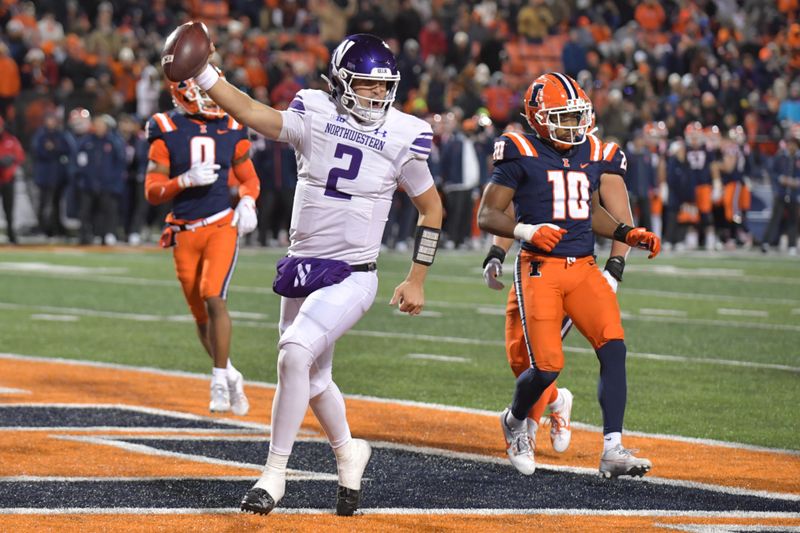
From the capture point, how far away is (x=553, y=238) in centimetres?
646

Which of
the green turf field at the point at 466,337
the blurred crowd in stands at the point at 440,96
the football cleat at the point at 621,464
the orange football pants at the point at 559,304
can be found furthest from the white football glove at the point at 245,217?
the blurred crowd in stands at the point at 440,96

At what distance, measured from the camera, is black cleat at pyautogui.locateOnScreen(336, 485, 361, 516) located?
5.54 m

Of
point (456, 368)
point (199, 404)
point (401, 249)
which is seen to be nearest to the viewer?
point (199, 404)

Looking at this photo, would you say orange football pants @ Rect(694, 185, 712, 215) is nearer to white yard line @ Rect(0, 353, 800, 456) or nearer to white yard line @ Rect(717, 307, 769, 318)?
white yard line @ Rect(717, 307, 769, 318)

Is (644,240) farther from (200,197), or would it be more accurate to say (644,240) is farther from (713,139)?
(713,139)

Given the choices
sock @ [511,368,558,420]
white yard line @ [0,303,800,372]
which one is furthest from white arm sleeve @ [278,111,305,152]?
white yard line @ [0,303,800,372]

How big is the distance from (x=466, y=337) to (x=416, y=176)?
6.00m

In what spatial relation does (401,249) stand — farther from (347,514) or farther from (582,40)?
(347,514)

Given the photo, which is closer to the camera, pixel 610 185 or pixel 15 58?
pixel 610 185

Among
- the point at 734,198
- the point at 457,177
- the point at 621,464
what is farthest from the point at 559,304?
the point at 734,198

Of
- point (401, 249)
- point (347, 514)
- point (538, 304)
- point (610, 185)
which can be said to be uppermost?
point (610, 185)

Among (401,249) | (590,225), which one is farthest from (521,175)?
(401,249)

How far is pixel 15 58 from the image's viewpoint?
2331 centimetres

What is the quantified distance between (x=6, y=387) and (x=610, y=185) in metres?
3.95
